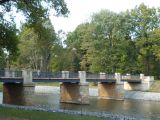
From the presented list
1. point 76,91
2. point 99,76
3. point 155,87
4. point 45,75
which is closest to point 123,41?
point 155,87

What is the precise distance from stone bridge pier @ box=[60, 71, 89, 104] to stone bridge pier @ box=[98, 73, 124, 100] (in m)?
10.2

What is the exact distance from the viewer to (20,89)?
44562 millimetres

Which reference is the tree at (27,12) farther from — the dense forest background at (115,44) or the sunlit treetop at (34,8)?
the dense forest background at (115,44)

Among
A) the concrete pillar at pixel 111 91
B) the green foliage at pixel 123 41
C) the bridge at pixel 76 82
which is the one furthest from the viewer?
the green foliage at pixel 123 41

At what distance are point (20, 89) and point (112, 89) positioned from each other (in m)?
22.5

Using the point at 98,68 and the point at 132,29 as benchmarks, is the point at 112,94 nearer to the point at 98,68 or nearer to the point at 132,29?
the point at 98,68

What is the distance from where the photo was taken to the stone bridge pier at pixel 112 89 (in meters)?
62.4

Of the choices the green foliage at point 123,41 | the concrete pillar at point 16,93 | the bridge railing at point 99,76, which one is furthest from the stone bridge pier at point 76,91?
the green foliage at point 123,41

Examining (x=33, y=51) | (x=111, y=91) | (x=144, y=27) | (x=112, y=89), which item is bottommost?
(x=111, y=91)

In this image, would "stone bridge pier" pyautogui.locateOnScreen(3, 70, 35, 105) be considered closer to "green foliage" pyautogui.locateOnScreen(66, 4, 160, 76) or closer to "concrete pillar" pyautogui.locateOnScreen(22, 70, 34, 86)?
"concrete pillar" pyautogui.locateOnScreen(22, 70, 34, 86)

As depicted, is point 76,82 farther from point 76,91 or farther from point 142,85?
point 142,85

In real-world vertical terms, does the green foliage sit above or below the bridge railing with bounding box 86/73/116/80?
above

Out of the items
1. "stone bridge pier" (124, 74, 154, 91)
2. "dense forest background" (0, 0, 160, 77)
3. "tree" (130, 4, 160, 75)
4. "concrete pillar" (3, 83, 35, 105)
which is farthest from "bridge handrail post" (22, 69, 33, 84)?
"tree" (130, 4, 160, 75)

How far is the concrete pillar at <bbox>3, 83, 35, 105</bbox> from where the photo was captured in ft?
144
